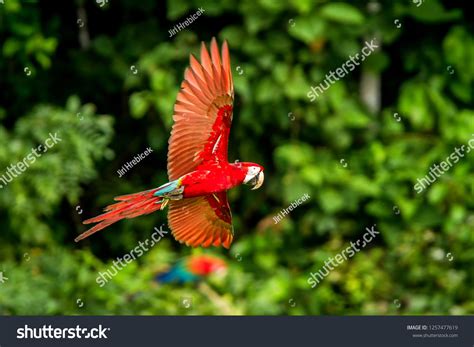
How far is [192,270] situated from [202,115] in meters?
3.51

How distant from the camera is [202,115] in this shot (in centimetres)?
135

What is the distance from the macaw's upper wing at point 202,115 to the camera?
1306 millimetres

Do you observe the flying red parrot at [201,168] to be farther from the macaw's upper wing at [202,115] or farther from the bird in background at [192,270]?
the bird in background at [192,270]

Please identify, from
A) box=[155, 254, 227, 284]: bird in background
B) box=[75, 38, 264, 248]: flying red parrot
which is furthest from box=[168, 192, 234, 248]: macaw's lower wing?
box=[155, 254, 227, 284]: bird in background

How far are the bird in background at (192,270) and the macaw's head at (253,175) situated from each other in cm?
347

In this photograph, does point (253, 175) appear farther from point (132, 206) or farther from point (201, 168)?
point (132, 206)

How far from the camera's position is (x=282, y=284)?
520 cm

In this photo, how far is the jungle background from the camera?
16.5 feet

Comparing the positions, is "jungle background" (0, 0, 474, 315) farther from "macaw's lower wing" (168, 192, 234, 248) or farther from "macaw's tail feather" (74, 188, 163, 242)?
"macaw's tail feather" (74, 188, 163, 242)

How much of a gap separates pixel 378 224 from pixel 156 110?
1.72m

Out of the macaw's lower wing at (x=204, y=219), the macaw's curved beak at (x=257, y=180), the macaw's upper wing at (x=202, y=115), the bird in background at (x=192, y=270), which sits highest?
the macaw's upper wing at (x=202, y=115)

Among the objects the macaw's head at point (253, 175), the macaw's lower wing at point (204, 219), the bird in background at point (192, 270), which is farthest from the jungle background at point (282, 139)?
the macaw's head at point (253, 175)

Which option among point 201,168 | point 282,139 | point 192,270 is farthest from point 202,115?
point 282,139
